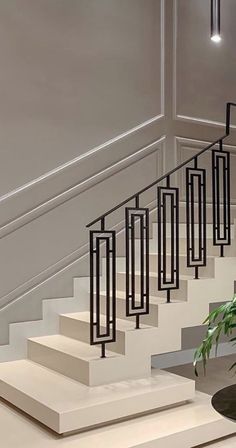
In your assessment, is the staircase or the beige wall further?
the beige wall

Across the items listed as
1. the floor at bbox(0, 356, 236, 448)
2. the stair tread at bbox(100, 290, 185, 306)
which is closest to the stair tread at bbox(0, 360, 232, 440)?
the floor at bbox(0, 356, 236, 448)

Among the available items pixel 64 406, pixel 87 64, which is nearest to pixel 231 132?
pixel 87 64

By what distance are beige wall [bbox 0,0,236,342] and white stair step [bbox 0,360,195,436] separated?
0.76m

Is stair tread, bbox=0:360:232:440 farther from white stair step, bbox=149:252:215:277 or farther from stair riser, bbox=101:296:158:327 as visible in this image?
white stair step, bbox=149:252:215:277

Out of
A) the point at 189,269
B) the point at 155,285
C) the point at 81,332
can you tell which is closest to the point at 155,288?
the point at 155,285

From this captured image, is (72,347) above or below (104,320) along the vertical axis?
below

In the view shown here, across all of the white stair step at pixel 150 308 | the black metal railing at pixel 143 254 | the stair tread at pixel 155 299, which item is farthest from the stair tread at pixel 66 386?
the stair tread at pixel 155 299

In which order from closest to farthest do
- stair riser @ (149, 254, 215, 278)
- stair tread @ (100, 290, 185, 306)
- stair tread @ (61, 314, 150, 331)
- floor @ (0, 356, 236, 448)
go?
floor @ (0, 356, 236, 448), stair tread @ (61, 314, 150, 331), stair tread @ (100, 290, 185, 306), stair riser @ (149, 254, 215, 278)

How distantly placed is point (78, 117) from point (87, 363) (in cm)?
228

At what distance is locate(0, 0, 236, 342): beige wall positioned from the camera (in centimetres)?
433

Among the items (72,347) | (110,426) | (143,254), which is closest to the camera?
(110,426)

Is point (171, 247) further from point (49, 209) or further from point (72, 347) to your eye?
point (49, 209)

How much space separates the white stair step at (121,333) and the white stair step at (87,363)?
0.06 metres

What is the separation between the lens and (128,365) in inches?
141
